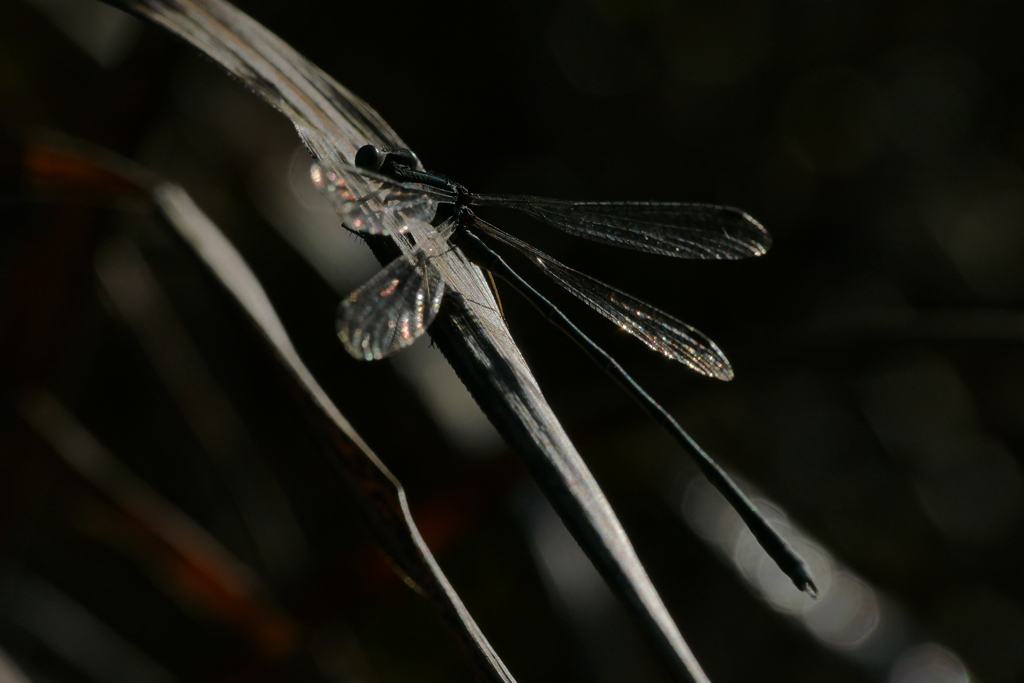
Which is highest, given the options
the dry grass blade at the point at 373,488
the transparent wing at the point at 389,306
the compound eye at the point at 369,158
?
the compound eye at the point at 369,158

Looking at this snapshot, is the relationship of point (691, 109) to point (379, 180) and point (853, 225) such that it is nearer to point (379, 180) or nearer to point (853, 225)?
point (853, 225)

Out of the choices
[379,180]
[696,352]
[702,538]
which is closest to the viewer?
[379,180]

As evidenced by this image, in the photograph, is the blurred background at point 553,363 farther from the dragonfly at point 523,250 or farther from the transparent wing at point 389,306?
the transparent wing at point 389,306

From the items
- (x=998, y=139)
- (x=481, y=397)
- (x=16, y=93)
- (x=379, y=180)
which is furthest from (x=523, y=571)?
(x=998, y=139)

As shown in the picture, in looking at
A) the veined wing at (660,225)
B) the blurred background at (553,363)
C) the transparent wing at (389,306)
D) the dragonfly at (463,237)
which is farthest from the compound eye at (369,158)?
the blurred background at (553,363)

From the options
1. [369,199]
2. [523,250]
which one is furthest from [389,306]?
[523,250]

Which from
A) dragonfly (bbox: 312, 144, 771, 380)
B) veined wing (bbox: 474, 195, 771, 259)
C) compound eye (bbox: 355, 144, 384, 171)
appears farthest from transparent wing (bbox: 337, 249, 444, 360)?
veined wing (bbox: 474, 195, 771, 259)

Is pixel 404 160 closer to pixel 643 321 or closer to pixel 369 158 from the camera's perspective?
pixel 369 158

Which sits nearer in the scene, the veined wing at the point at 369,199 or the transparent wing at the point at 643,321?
the veined wing at the point at 369,199

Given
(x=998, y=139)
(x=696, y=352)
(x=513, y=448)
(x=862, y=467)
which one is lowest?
(x=862, y=467)
